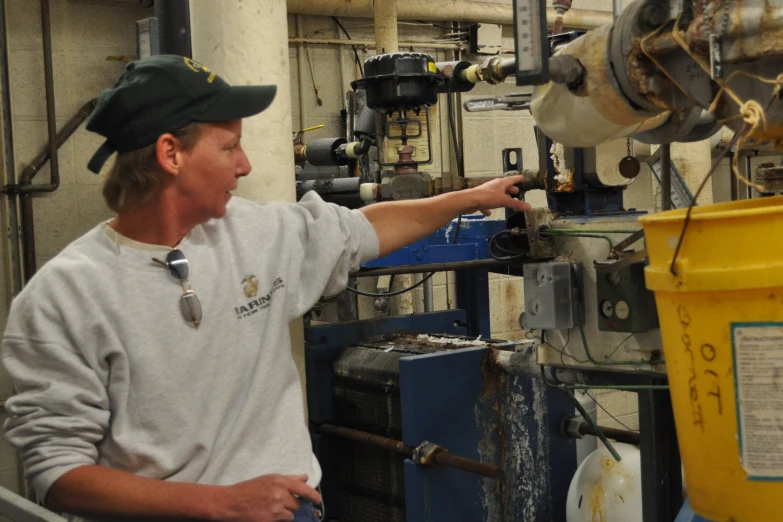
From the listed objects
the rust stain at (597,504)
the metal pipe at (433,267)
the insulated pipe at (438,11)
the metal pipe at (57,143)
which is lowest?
the rust stain at (597,504)

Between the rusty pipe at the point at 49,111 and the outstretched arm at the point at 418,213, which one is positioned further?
the rusty pipe at the point at 49,111

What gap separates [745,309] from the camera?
3.14ft

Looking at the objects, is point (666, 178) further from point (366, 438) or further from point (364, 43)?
point (364, 43)

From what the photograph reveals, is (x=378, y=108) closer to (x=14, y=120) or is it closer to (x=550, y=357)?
(x=550, y=357)

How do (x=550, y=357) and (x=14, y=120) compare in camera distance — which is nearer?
(x=550, y=357)

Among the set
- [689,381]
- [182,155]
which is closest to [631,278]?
[689,381]

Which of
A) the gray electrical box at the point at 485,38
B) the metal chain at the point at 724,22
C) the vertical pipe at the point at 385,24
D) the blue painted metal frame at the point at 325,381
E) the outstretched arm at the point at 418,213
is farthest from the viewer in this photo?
the gray electrical box at the point at 485,38

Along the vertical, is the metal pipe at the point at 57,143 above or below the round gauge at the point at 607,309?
above

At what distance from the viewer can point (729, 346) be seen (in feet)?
3.18

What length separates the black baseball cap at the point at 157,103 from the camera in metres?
1.24

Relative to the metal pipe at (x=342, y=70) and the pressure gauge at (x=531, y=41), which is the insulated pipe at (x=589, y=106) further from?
the metal pipe at (x=342, y=70)

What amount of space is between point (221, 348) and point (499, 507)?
1077mm

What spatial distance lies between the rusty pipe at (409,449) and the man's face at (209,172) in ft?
2.55

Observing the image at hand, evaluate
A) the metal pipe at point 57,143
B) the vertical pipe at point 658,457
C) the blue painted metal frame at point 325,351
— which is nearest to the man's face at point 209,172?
the vertical pipe at point 658,457
